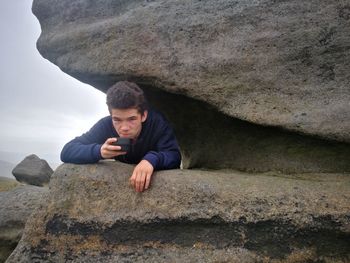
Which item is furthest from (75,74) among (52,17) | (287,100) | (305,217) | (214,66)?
(305,217)

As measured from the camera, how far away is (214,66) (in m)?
5.44

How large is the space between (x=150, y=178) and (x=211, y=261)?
1.22 m

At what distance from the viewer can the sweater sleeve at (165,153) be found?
4785 mm

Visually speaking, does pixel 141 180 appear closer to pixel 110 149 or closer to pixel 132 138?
pixel 110 149

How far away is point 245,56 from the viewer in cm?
541

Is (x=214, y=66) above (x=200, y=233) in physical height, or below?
above

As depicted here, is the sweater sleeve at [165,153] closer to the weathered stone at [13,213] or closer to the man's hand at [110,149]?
the man's hand at [110,149]

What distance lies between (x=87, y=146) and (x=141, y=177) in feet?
2.81

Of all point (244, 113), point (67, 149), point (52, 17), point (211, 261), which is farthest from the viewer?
point (52, 17)

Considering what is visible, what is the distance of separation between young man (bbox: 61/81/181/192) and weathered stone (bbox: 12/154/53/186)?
12.2 metres

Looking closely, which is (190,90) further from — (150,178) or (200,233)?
(200,233)

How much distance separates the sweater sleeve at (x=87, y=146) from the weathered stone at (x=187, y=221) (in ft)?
0.65

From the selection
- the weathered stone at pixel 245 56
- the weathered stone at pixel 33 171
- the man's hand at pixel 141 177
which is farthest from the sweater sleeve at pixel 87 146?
the weathered stone at pixel 33 171

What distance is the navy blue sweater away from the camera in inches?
192
